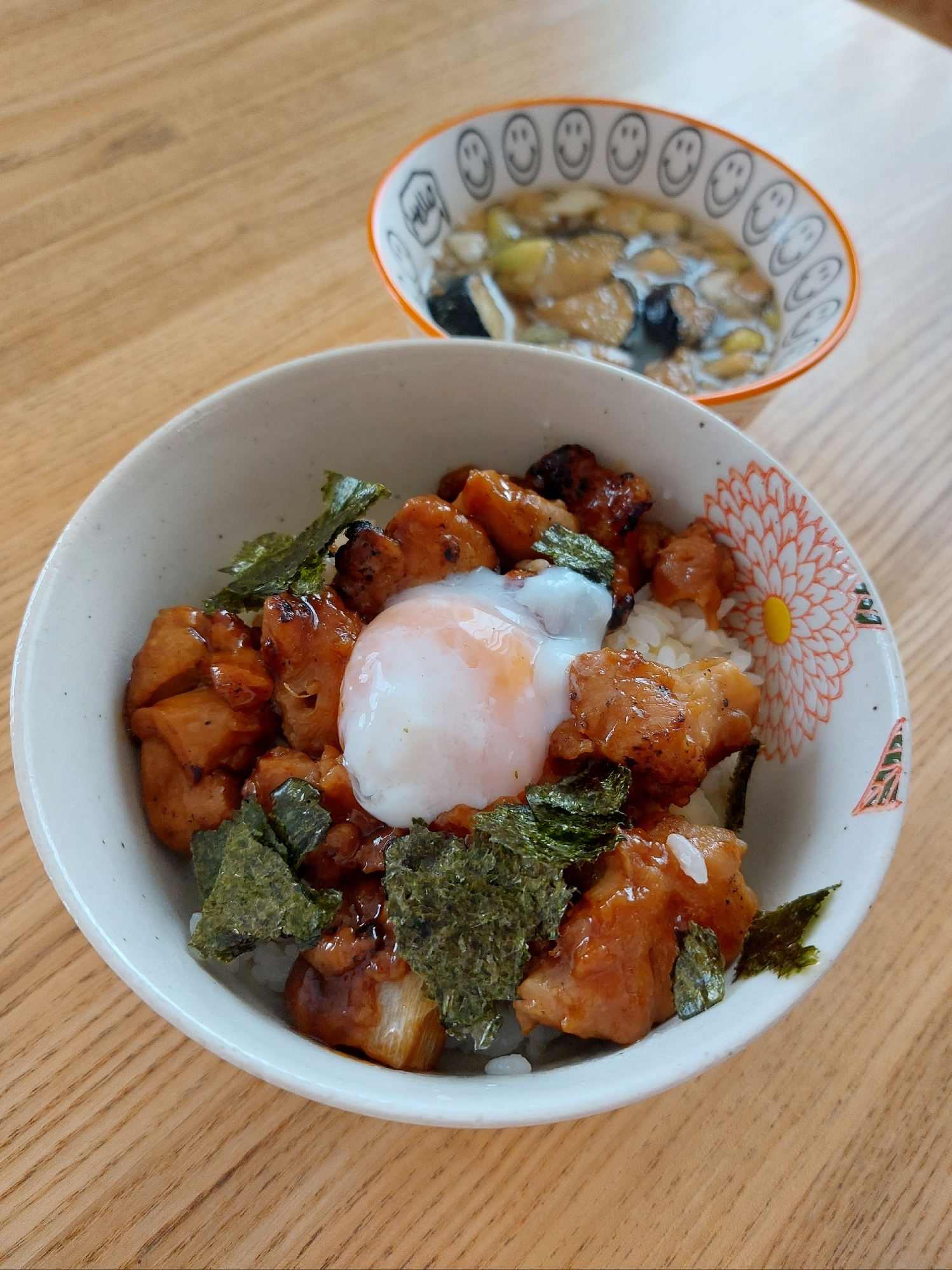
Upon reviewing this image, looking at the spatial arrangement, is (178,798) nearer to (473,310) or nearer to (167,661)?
(167,661)

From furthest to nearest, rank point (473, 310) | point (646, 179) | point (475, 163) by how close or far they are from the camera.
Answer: point (646, 179)
point (475, 163)
point (473, 310)

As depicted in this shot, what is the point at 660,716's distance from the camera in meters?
1.20

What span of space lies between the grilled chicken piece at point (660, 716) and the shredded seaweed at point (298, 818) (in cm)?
A: 34

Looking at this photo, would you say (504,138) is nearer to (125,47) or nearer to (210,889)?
(125,47)

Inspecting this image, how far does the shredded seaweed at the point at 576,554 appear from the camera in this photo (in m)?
1.43

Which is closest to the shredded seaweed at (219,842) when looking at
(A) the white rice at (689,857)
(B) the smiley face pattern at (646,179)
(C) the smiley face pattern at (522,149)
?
(A) the white rice at (689,857)

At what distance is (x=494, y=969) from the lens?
108 cm

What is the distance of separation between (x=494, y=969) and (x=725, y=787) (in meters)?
0.55

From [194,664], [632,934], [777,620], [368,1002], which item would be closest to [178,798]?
[194,664]

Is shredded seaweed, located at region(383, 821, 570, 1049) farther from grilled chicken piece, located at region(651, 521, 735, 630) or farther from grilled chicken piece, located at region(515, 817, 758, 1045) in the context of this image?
grilled chicken piece, located at region(651, 521, 735, 630)

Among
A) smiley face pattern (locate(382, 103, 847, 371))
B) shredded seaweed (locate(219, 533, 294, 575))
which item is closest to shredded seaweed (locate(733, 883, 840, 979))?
shredded seaweed (locate(219, 533, 294, 575))

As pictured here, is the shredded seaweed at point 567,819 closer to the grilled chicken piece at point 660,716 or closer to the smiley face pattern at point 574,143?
the grilled chicken piece at point 660,716

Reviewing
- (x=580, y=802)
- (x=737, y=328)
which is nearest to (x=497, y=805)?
(x=580, y=802)

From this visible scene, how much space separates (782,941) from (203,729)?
80 cm
